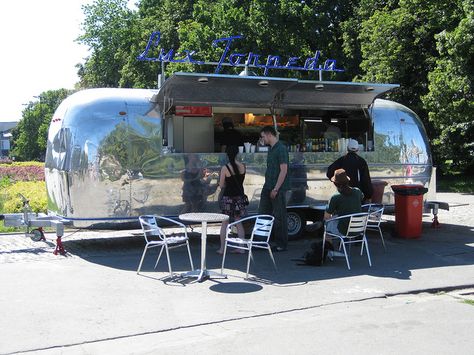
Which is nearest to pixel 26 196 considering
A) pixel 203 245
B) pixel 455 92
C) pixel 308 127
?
pixel 308 127

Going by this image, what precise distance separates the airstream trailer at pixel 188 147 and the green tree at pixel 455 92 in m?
9.24

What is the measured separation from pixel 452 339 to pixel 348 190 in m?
3.45

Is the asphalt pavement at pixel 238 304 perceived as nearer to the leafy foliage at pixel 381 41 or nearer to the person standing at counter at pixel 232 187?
the person standing at counter at pixel 232 187

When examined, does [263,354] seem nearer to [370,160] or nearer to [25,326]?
[25,326]

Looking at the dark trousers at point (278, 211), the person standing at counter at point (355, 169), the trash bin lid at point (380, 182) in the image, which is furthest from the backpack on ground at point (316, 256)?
the trash bin lid at point (380, 182)

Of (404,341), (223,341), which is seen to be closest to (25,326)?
(223,341)

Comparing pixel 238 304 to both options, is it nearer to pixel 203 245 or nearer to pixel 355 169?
pixel 203 245

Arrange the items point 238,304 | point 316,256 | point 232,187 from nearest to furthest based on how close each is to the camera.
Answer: point 238,304, point 316,256, point 232,187

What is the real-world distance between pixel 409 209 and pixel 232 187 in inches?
151

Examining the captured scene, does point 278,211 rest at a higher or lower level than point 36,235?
higher

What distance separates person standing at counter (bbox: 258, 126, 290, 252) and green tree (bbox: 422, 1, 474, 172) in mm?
13552

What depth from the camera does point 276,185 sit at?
866 cm

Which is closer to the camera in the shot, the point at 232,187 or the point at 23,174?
the point at 232,187

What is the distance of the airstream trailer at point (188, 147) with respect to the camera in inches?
354
